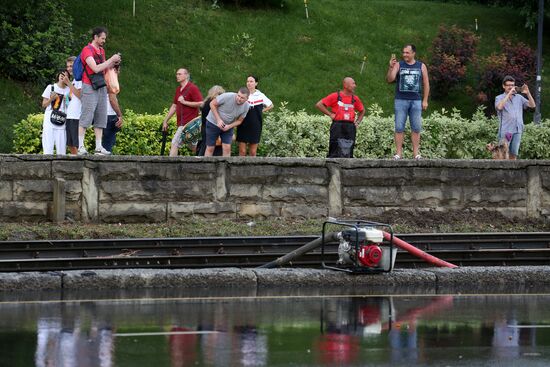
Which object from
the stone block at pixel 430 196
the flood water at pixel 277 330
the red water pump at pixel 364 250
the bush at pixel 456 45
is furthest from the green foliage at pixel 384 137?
the flood water at pixel 277 330

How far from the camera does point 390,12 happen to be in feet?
137

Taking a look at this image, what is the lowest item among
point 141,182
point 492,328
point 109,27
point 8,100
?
point 492,328

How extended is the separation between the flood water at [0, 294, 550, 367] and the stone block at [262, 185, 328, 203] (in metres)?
5.75

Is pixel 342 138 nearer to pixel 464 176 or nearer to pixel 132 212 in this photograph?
pixel 464 176

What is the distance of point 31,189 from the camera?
63.5 ft

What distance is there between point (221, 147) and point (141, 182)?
7.17 feet

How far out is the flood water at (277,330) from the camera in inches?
436

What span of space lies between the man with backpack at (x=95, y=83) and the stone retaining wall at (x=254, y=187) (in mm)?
539

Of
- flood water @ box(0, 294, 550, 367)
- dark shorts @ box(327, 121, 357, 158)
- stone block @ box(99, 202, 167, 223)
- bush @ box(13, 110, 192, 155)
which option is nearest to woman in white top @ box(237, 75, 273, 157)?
dark shorts @ box(327, 121, 357, 158)

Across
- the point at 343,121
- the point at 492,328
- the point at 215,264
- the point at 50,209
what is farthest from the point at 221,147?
the point at 492,328

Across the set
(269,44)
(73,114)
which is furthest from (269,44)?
(73,114)

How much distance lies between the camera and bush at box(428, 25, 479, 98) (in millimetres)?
36156

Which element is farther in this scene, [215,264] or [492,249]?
[492,249]

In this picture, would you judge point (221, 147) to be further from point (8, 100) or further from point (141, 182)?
point (8, 100)
